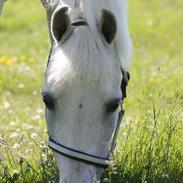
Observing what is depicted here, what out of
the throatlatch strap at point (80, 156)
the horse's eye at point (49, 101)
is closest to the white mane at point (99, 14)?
the horse's eye at point (49, 101)

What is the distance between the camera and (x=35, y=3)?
15586 millimetres

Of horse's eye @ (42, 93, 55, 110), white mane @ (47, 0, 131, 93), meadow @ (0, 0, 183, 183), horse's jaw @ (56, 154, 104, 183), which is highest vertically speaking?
white mane @ (47, 0, 131, 93)

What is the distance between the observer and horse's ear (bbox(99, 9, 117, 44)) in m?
3.44

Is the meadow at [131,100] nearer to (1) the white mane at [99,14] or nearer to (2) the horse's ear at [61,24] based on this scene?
(1) the white mane at [99,14]

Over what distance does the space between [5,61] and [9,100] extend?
189 centimetres

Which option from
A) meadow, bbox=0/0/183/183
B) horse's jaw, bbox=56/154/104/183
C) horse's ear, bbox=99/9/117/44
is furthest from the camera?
meadow, bbox=0/0/183/183

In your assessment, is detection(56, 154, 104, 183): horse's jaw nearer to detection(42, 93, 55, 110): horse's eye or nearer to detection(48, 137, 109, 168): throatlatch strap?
detection(48, 137, 109, 168): throatlatch strap

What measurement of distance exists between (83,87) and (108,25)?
1.27 ft

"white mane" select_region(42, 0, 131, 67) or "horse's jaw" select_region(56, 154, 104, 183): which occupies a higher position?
"white mane" select_region(42, 0, 131, 67)

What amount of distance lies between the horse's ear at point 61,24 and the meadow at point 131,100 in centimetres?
76

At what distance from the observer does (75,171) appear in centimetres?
330

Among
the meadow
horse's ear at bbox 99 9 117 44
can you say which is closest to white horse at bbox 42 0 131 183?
horse's ear at bbox 99 9 117 44

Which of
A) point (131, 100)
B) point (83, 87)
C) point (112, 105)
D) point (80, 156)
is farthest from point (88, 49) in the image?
point (131, 100)

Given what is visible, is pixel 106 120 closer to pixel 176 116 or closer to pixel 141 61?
pixel 176 116
